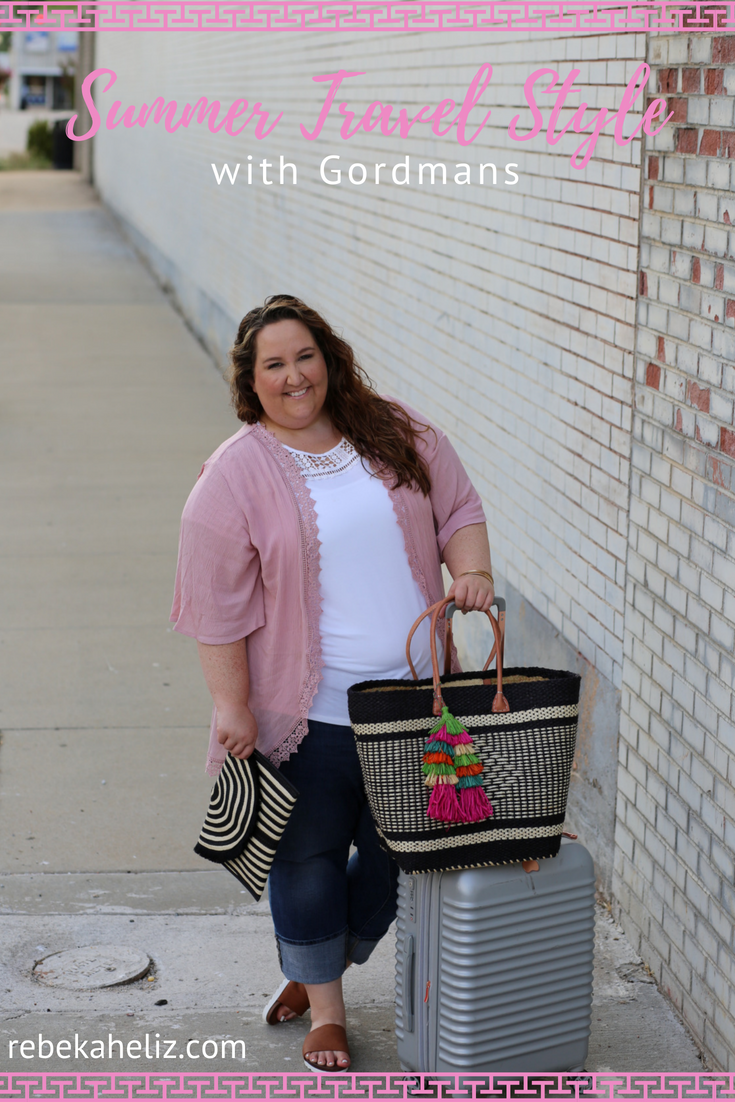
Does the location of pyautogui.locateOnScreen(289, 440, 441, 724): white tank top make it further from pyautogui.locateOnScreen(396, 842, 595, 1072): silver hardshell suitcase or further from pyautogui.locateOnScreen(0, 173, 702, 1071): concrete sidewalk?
pyautogui.locateOnScreen(0, 173, 702, 1071): concrete sidewalk

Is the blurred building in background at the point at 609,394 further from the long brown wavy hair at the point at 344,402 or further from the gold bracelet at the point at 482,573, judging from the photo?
the long brown wavy hair at the point at 344,402

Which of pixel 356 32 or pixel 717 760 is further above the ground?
pixel 356 32

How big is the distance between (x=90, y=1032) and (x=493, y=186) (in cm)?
318

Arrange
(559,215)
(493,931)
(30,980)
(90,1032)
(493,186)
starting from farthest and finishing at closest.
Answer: (493,186) < (559,215) < (30,980) < (90,1032) < (493,931)

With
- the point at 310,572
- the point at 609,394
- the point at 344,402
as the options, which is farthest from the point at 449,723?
the point at 609,394

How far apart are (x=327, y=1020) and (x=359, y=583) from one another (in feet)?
3.58

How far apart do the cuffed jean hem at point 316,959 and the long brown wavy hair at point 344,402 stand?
1.11m

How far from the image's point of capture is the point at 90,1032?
11.3ft

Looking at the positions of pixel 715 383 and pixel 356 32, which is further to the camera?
pixel 356 32

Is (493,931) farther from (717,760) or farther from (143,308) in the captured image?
(143,308)

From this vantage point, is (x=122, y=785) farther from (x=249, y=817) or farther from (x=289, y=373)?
(x=289, y=373)

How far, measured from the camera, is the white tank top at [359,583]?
3.06 m

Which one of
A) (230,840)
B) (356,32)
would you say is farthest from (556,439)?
(356,32)
